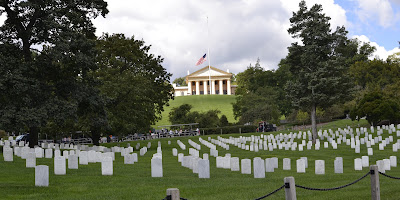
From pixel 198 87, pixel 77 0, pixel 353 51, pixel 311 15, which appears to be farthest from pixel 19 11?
pixel 198 87

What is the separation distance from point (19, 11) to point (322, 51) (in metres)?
28.6

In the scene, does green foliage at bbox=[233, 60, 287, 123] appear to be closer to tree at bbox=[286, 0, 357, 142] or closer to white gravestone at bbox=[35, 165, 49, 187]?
tree at bbox=[286, 0, 357, 142]

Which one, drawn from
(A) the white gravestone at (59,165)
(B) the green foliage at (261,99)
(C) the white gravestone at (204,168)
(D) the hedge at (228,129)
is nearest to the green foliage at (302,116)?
(B) the green foliage at (261,99)

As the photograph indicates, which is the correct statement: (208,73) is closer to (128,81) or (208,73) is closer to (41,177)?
(128,81)

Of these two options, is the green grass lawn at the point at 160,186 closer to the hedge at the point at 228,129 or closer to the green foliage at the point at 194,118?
the hedge at the point at 228,129

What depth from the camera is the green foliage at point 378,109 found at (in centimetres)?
6009

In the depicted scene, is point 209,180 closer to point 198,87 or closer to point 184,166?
point 184,166

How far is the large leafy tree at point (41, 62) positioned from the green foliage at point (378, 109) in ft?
135

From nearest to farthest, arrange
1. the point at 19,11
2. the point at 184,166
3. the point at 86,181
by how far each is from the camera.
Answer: the point at 86,181 → the point at 184,166 → the point at 19,11

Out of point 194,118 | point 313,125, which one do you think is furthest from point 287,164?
point 194,118

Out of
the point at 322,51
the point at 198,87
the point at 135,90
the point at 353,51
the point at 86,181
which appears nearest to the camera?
the point at 86,181

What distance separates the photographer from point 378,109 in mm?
60219

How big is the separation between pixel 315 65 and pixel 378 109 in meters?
16.8

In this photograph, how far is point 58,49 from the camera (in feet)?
→ 89.2
